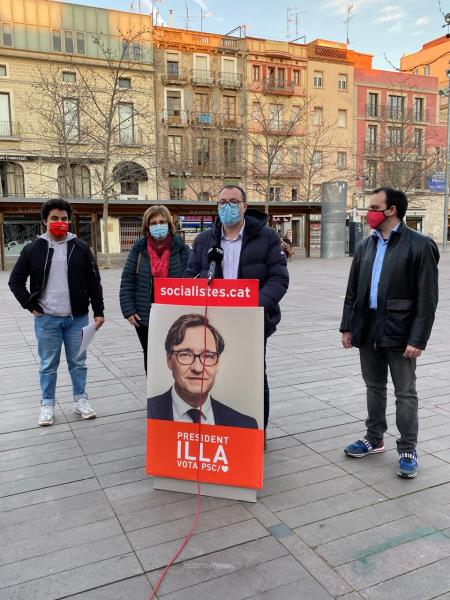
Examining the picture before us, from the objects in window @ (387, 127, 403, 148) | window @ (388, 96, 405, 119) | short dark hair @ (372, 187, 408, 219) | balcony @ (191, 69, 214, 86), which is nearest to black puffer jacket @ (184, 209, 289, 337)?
short dark hair @ (372, 187, 408, 219)

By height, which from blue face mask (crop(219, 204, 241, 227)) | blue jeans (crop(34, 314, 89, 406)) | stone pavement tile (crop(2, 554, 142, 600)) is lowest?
stone pavement tile (crop(2, 554, 142, 600))

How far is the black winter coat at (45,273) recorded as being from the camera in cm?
420

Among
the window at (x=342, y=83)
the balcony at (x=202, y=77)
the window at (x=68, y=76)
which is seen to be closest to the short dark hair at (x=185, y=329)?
the window at (x=68, y=76)

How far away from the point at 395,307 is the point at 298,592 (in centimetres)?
177

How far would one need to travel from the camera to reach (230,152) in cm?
4134

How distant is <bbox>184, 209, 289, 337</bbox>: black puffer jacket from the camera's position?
3387mm

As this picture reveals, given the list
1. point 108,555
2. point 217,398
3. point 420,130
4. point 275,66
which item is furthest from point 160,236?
point 420,130

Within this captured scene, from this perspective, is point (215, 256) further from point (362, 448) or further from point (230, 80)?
point (230, 80)

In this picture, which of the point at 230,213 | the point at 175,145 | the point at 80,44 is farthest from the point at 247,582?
the point at 175,145

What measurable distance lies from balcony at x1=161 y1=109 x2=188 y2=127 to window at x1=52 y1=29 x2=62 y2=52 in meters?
8.44

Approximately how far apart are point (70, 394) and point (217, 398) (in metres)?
2.61

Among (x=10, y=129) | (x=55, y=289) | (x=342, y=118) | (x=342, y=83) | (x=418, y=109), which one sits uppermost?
(x=342, y=83)

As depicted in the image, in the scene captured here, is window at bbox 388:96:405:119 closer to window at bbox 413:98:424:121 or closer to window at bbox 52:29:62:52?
window at bbox 413:98:424:121

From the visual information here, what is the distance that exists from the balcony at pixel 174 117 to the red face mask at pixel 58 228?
37414 mm
